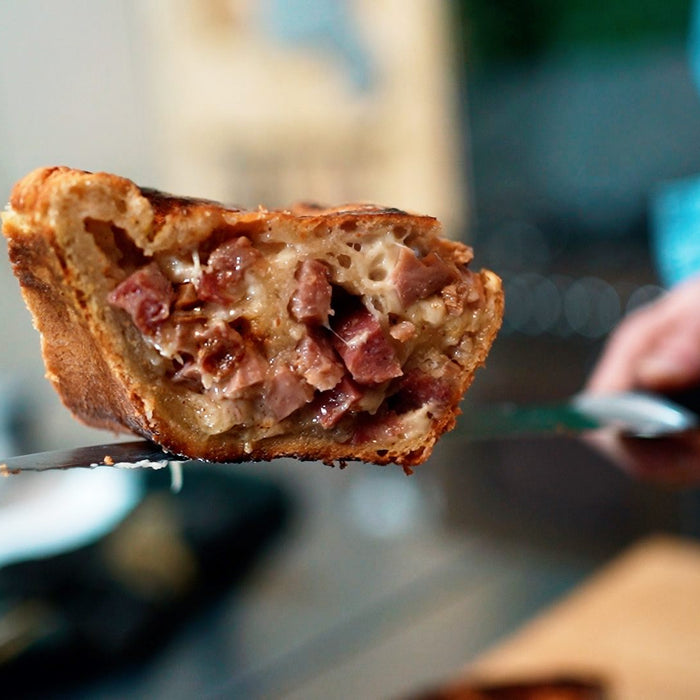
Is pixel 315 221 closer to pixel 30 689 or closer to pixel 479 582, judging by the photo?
pixel 30 689

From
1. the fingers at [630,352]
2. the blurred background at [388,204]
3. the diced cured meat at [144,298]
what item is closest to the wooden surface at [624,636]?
the blurred background at [388,204]

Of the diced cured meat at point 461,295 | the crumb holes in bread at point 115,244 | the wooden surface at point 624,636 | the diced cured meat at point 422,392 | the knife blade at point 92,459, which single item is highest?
the crumb holes in bread at point 115,244

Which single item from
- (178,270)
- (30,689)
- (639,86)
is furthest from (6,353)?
(178,270)

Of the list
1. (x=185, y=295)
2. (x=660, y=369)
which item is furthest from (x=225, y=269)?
(x=660, y=369)

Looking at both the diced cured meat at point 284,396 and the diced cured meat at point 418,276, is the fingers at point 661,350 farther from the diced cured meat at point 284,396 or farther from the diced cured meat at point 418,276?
the diced cured meat at point 284,396

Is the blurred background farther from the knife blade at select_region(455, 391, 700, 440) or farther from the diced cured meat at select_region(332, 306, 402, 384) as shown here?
the diced cured meat at select_region(332, 306, 402, 384)
